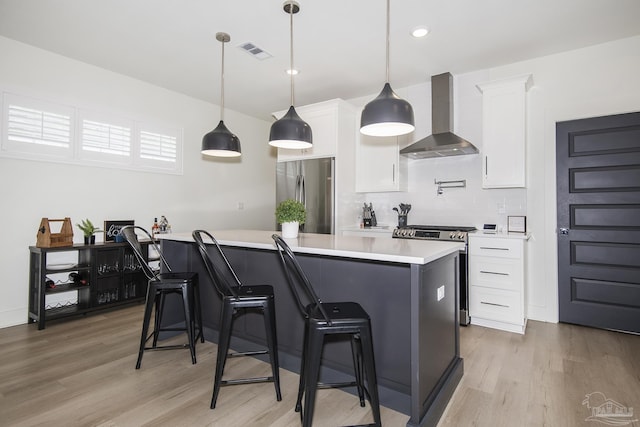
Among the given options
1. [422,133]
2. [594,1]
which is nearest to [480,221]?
Result: [422,133]

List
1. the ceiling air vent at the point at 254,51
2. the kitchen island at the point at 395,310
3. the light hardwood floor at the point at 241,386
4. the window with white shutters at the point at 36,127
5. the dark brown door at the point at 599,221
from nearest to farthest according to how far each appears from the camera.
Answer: the kitchen island at the point at 395,310 → the light hardwood floor at the point at 241,386 → the dark brown door at the point at 599,221 → the window with white shutters at the point at 36,127 → the ceiling air vent at the point at 254,51

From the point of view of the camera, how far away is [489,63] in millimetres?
3705

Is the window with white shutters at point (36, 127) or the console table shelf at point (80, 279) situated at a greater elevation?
the window with white shutters at point (36, 127)

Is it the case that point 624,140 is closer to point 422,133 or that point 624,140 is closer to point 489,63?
point 489,63

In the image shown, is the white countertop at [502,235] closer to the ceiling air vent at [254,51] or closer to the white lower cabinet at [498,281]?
the white lower cabinet at [498,281]

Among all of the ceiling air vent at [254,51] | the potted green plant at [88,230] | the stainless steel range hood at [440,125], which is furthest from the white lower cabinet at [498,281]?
the potted green plant at [88,230]

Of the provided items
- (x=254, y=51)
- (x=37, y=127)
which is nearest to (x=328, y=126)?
(x=254, y=51)

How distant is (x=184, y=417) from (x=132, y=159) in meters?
3.34

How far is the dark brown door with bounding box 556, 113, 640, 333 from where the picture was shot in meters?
3.11

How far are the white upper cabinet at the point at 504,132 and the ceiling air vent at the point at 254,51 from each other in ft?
7.64

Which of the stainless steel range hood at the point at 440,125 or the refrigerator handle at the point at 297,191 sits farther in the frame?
the refrigerator handle at the point at 297,191

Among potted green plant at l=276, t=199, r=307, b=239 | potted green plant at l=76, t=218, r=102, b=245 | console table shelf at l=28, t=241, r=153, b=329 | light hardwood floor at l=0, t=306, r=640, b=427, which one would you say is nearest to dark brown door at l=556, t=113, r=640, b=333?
Answer: light hardwood floor at l=0, t=306, r=640, b=427

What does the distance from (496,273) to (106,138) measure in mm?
4540

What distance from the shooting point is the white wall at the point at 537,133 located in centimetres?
324
